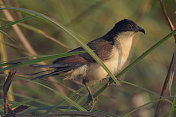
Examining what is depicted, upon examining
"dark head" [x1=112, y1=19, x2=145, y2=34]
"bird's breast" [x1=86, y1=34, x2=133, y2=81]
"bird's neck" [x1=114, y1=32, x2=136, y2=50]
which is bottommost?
"bird's breast" [x1=86, y1=34, x2=133, y2=81]

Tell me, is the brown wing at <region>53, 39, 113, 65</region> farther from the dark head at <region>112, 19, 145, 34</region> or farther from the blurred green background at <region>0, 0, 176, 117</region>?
the blurred green background at <region>0, 0, 176, 117</region>

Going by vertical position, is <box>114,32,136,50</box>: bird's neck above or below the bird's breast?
above

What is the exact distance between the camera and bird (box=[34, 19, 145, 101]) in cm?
363

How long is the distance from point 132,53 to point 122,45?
0.17m

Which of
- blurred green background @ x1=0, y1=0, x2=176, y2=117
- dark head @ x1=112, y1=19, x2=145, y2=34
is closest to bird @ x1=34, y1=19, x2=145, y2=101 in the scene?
dark head @ x1=112, y1=19, x2=145, y2=34

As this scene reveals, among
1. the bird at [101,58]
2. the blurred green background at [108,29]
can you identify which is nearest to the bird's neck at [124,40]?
the bird at [101,58]

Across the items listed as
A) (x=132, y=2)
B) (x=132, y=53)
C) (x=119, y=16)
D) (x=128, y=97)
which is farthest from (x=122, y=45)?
(x=132, y=2)

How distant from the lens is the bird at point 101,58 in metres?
3.63

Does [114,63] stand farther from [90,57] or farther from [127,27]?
[127,27]

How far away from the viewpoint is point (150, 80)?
632 cm

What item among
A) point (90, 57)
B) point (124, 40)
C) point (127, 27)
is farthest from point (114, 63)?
point (127, 27)

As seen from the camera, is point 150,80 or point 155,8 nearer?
point 150,80

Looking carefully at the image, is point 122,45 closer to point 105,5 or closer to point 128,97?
point 128,97

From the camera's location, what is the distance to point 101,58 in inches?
149
